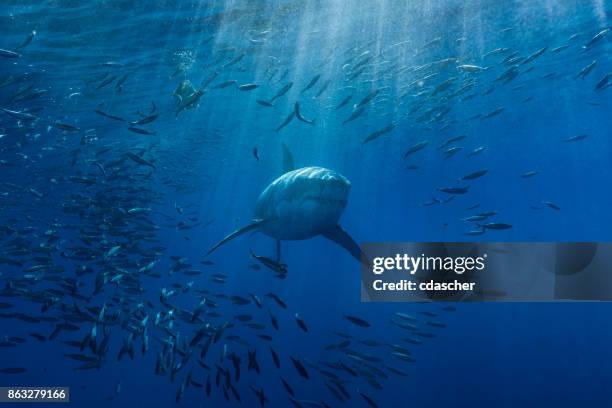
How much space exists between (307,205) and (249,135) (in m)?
24.7

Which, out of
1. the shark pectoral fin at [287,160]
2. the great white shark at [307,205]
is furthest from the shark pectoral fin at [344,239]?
the shark pectoral fin at [287,160]

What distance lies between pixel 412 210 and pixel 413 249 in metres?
97.6

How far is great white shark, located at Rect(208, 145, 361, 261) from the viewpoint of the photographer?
7.08m

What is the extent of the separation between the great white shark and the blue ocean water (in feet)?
4.84

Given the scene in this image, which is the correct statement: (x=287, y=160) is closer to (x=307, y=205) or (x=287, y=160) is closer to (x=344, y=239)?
(x=344, y=239)

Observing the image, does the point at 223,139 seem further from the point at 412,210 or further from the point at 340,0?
the point at 412,210

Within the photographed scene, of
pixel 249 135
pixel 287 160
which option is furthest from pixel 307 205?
pixel 249 135

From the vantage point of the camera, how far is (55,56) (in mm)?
16453

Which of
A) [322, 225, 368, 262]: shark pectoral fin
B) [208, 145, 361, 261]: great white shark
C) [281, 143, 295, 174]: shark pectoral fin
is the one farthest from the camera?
[281, 143, 295, 174]: shark pectoral fin

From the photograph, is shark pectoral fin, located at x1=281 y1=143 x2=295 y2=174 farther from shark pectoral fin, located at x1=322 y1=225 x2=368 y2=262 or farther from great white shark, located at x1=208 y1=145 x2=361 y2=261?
shark pectoral fin, located at x1=322 y1=225 x2=368 y2=262

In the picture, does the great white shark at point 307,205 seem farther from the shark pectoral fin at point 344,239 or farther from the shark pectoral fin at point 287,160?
the shark pectoral fin at point 287,160

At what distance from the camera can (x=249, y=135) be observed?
31.2m

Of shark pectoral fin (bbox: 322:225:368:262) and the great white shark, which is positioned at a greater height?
the great white shark

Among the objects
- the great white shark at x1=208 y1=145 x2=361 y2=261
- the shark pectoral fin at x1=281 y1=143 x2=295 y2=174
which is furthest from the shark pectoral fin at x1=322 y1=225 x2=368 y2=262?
the shark pectoral fin at x1=281 y1=143 x2=295 y2=174
